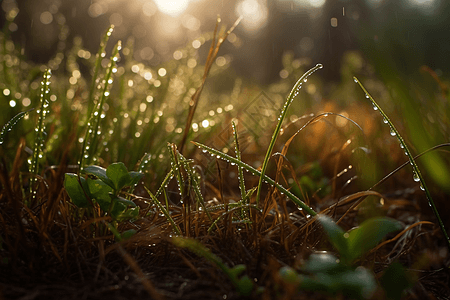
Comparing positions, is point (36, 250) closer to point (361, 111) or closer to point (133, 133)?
point (133, 133)

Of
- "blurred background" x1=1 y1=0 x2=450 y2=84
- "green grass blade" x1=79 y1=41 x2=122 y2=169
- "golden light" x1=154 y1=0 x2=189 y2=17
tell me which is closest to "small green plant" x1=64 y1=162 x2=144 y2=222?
"green grass blade" x1=79 y1=41 x2=122 y2=169

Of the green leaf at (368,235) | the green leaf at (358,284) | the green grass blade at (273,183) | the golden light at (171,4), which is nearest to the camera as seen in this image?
the green leaf at (358,284)

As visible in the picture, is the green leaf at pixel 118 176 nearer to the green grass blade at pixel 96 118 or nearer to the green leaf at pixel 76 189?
the green leaf at pixel 76 189

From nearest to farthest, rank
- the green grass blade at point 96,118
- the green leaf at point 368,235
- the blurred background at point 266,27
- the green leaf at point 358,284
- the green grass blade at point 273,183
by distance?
the green leaf at point 358,284 → the green leaf at point 368,235 → the green grass blade at point 273,183 → the green grass blade at point 96,118 → the blurred background at point 266,27

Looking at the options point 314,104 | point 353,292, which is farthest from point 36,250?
point 314,104

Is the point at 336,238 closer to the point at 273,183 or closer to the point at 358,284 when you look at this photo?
the point at 358,284

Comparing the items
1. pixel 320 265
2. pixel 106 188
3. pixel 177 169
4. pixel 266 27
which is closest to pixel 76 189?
pixel 106 188

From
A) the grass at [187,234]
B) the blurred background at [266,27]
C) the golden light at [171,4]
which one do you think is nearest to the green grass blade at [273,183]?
the grass at [187,234]
